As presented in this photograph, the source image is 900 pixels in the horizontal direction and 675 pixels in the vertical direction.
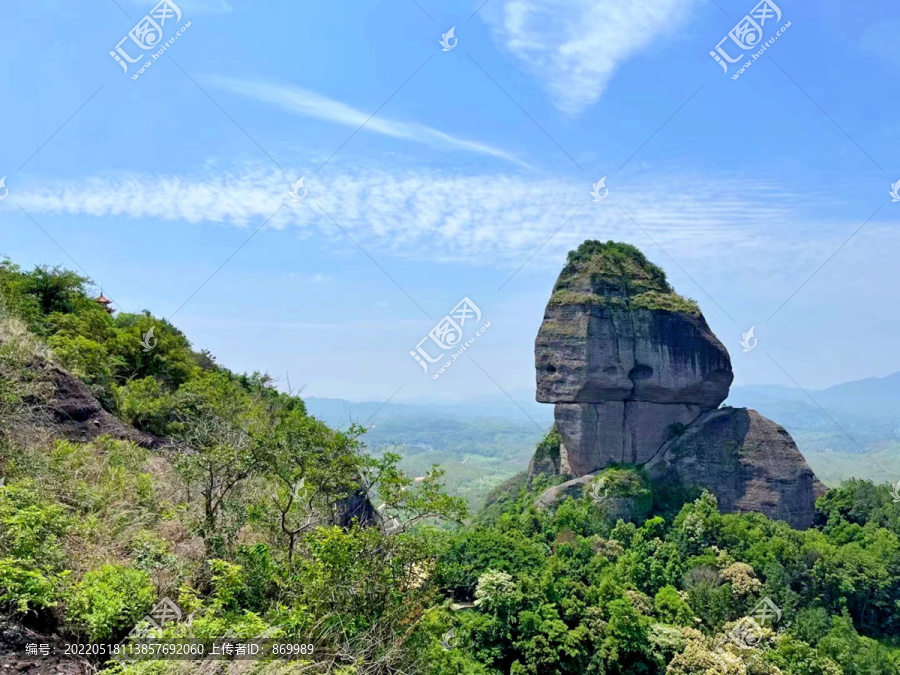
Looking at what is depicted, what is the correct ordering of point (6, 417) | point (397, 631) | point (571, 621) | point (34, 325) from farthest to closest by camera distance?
point (571, 621) < point (34, 325) < point (6, 417) < point (397, 631)

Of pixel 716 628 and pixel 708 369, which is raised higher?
pixel 708 369

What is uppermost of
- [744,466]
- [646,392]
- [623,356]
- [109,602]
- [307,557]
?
[623,356]

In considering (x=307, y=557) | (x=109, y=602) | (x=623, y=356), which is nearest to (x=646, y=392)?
(x=623, y=356)

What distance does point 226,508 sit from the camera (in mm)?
6039

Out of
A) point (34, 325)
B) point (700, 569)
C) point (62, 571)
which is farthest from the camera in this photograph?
point (700, 569)

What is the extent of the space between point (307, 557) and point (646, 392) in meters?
24.4

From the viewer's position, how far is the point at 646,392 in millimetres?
27562

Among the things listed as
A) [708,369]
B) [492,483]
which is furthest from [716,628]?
[492,483]

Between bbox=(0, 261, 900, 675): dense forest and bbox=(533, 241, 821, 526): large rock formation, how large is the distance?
4.23 m

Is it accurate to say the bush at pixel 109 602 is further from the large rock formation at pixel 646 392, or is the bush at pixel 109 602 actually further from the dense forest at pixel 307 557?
the large rock formation at pixel 646 392

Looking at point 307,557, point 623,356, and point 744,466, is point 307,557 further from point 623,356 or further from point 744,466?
point 744,466

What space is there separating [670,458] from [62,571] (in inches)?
1053

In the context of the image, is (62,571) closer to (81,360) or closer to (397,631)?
(397,631)

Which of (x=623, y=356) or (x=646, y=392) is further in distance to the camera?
(x=646, y=392)
